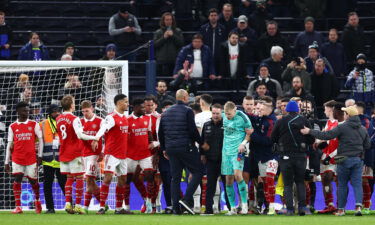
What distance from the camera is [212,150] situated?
1753 centimetres

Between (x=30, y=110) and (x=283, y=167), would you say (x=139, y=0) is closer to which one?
(x=30, y=110)

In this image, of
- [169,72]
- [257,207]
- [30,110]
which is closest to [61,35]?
[169,72]

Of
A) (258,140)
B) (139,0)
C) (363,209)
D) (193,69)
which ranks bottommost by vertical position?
(363,209)

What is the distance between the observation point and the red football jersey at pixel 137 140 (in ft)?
60.0

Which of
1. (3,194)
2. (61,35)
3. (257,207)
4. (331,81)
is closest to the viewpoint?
(257,207)

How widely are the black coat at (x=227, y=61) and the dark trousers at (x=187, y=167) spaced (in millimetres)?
5773

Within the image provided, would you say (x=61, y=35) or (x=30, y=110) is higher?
(x=61, y=35)

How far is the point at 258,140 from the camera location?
17672 millimetres

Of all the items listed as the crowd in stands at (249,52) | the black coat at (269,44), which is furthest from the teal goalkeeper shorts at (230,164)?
the black coat at (269,44)

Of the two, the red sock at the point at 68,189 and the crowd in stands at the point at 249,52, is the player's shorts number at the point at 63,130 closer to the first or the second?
the red sock at the point at 68,189

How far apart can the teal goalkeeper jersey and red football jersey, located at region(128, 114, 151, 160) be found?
167 centimetres

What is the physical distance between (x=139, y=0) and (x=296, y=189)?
9.94m

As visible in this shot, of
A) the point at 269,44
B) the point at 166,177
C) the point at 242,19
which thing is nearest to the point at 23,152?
the point at 166,177

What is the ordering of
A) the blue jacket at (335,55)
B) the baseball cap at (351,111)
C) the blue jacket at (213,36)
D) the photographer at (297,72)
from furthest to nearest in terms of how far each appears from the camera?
1. the blue jacket at (213,36)
2. the blue jacket at (335,55)
3. the photographer at (297,72)
4. the baseball cap at (351,111)
